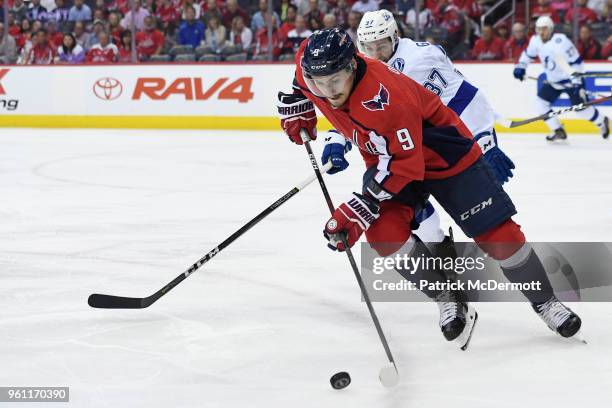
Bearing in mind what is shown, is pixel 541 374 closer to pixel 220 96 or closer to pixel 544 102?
pixel 544 102

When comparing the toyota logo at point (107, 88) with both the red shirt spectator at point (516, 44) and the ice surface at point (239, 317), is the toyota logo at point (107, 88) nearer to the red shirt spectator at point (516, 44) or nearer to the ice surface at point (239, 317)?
the red shirt spectator at point (516, 44)

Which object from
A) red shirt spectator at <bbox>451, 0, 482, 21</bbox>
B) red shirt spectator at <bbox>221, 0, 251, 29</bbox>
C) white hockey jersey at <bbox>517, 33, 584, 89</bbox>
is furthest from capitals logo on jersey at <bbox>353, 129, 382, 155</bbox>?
red shirt spectator at <bbox>221, 0, 251, 29</bbox>

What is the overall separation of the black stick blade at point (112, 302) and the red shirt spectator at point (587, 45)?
24.6 feet

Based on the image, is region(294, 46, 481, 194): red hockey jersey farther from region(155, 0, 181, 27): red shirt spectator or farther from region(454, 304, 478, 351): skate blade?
region(155, 0, 181, 27): red shirt spectator

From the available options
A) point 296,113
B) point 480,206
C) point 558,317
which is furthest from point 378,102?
point 558,317

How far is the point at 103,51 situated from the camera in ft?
36.9

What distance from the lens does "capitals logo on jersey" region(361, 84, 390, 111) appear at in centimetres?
257

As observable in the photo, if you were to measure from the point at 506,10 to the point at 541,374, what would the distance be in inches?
317

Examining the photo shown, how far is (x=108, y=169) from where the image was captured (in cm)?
739

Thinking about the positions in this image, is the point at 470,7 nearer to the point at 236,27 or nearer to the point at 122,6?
the point at 236,27

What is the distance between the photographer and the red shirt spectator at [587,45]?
9633 mm

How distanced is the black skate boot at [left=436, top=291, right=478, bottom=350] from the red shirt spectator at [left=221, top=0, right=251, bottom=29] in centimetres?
823

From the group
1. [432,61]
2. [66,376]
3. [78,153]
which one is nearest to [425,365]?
[66,376]

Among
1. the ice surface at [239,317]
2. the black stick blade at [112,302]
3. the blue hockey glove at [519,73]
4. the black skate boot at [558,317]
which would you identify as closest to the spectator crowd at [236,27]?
the blue hockey glove at [519,73]
